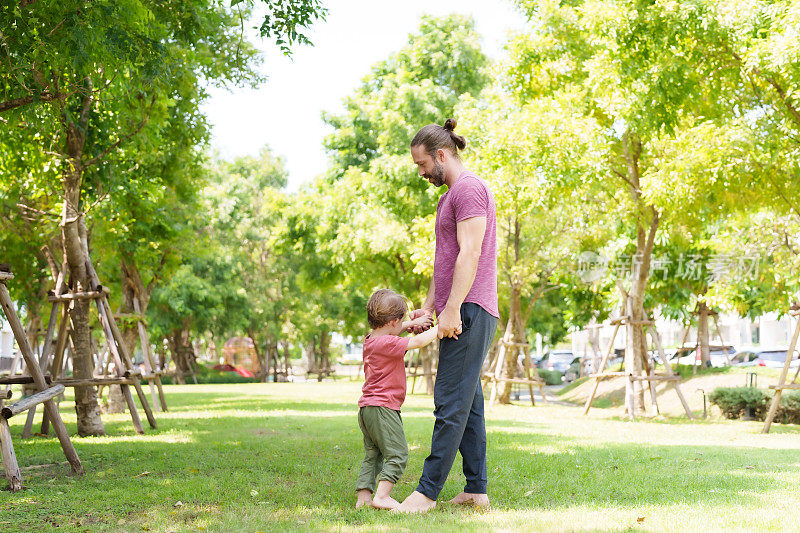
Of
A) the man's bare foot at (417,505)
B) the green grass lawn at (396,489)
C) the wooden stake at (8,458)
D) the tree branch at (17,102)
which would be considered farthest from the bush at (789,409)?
the tree branch at (17,102)

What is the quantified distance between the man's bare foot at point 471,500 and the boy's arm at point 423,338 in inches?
41.2

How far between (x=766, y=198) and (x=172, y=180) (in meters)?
10.9

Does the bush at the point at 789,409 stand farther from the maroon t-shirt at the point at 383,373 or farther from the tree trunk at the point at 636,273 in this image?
the maroon t-shirt at the point at 383,373

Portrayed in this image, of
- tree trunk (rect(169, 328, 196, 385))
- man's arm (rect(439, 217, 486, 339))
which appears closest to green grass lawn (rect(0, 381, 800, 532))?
man's arm (rect(439, 217, 486, 339))

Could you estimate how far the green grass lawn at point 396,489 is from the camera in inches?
186

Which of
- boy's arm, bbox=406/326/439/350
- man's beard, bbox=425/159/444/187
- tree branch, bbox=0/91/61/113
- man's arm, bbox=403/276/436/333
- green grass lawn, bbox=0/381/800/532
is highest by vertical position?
tree branch, bbox=0/91/61/113

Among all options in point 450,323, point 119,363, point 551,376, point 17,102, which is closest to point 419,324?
point 450,323

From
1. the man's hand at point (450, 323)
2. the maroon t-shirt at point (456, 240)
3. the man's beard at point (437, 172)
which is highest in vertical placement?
the man's beard at point (437, 172)

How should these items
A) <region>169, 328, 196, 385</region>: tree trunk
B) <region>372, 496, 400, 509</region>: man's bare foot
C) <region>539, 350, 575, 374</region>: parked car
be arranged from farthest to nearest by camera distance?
<region>539, 350, 575, 374</region>: parked car, <region>169, 328, 196, 385</region>: tree trunk, <region>372, 496, 400, 509</region>: man's bare foot

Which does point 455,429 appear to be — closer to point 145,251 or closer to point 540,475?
point 540,475

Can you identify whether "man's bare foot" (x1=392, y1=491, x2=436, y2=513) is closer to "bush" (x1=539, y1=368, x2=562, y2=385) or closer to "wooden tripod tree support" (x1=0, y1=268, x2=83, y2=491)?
"wooden tripod tree support" (x1=0, y1=268, x2=83, y2=491)

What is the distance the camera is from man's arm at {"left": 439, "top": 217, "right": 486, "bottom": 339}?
491cm

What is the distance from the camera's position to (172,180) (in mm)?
16484

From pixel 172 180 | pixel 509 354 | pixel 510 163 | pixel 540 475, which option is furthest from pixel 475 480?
pixel 509 354
